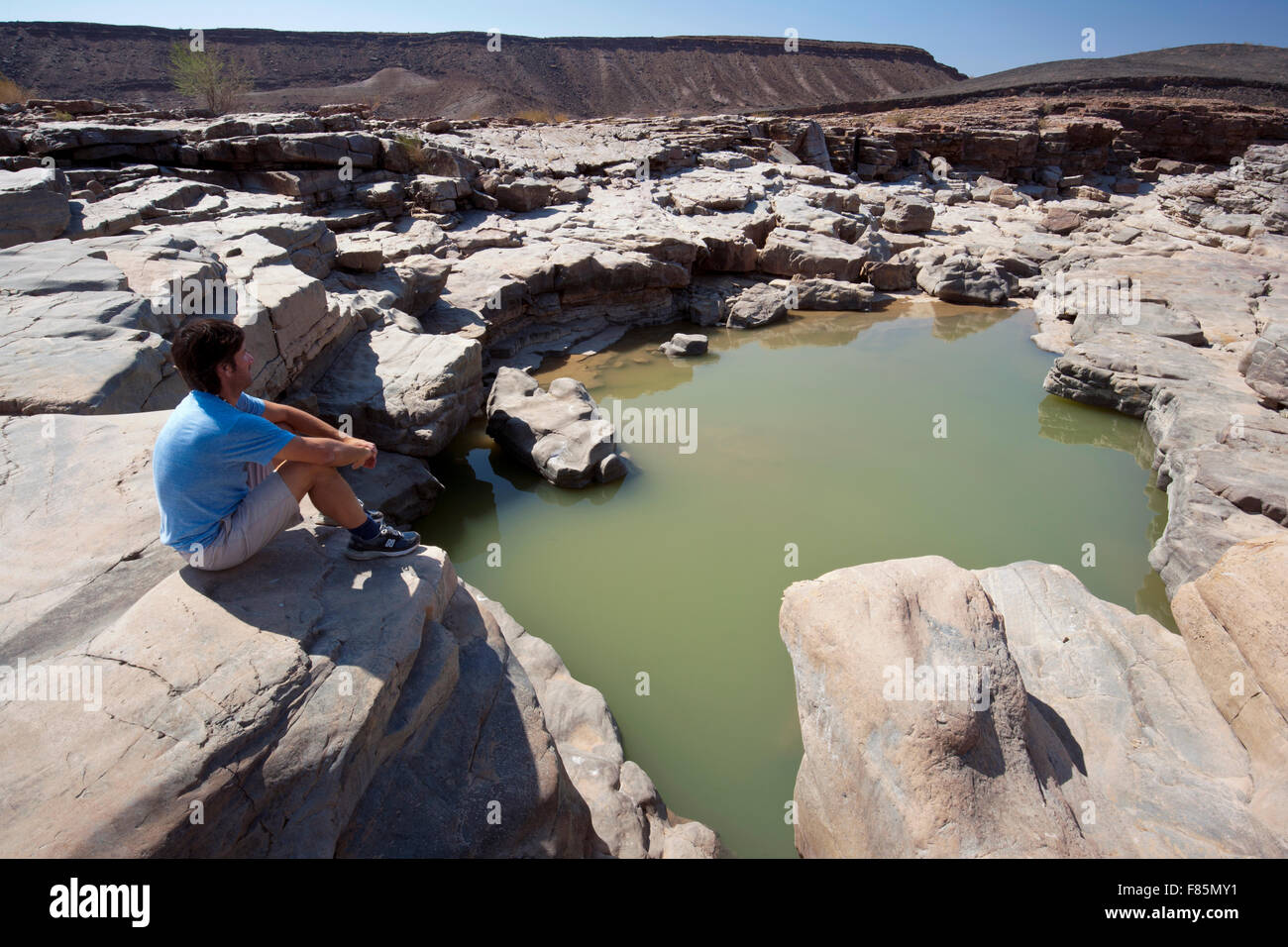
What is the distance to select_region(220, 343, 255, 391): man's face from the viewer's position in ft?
7.88

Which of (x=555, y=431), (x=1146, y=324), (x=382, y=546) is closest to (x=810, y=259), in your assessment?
(x=1146, y=324)

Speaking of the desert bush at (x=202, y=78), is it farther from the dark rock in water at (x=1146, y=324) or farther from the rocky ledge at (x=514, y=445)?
the dark rock in water at (x=1146, y=324)

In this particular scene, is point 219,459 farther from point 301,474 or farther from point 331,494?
point 331,494

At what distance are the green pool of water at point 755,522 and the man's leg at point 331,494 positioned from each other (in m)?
1.67

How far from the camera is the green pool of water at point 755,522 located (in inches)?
141

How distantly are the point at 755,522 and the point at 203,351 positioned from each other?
147 inches

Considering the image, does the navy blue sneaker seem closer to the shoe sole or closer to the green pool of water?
the shoe sole

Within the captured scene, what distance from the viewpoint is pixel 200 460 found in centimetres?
237

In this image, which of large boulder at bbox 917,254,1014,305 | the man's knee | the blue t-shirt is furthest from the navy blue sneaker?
large boulder at bbox 917,254,1014,305

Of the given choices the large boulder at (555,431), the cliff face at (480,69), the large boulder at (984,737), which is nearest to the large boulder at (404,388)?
the large boulder at (555,431)

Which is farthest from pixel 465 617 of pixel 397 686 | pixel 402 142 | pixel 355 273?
pixel 402 142

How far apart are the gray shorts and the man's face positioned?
13.2 inches

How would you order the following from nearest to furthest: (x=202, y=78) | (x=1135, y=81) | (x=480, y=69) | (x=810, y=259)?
(x=810, y=259) → (x=202, y=78) → (x=1135, y=81) → (x=480, y=69)

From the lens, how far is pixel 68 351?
3633 millimetres
